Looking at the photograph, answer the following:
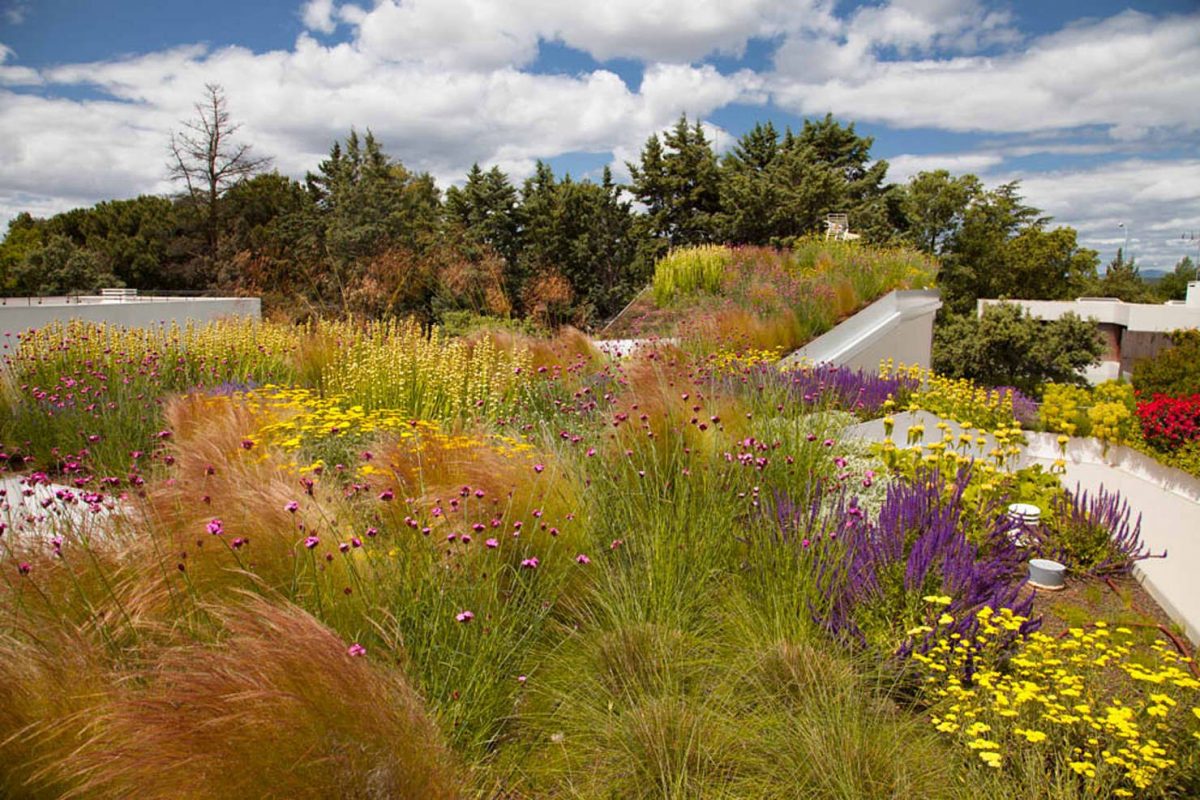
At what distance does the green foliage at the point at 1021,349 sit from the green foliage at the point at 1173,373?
46.7ft

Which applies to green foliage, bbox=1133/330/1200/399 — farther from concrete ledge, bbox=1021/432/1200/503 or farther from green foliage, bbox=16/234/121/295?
green foliage, bbox=16/234/121/295

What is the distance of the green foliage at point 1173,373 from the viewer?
307 inches

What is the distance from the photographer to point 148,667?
6.27ft

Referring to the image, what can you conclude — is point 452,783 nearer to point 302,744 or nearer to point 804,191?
point 302,744

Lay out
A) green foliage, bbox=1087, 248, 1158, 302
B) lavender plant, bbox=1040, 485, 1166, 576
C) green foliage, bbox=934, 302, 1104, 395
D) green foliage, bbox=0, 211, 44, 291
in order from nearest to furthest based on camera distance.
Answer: lavender plant, bbox=1040, 485, 1166, 576 < green foliage, bbox=934, 302, 1104, 395 < green foliage, bbox=0, 211, 44, 291 < green foliage, bbox=1087, 248, 1158, 302

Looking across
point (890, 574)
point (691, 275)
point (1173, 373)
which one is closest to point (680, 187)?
point (691, 275)

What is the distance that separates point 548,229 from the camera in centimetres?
2758

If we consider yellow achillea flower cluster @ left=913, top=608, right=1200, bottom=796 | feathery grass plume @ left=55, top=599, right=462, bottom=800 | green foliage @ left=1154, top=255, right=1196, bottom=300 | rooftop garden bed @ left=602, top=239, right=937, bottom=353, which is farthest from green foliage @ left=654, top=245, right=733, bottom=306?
green foliage @ left=1154, top=255, right=1196, bottom=300

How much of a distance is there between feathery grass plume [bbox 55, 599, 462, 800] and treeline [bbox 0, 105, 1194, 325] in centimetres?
1945

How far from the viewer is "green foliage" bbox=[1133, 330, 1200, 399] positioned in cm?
781

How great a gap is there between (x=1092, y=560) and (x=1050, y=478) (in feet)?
3.00

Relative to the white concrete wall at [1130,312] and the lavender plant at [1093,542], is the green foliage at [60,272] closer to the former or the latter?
the lavender plant at [1093,542]

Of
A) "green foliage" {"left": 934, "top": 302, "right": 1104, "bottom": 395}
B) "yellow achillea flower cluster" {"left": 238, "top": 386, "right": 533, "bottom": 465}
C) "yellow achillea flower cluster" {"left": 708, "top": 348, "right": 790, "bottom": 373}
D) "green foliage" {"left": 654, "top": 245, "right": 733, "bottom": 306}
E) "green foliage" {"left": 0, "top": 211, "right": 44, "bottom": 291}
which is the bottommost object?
"green foliage" {"left": 934, "top": 302, "right": 1104, "bottom": 395}

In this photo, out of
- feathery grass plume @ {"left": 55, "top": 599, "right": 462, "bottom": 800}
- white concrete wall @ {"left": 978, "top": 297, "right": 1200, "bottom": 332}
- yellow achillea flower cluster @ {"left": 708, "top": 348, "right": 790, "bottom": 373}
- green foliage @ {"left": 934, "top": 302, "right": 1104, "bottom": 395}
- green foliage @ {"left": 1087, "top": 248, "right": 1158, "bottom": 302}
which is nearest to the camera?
feathery grass plume @ {"left": 55, "top": 599, "right": 462, "bottom": 800}
